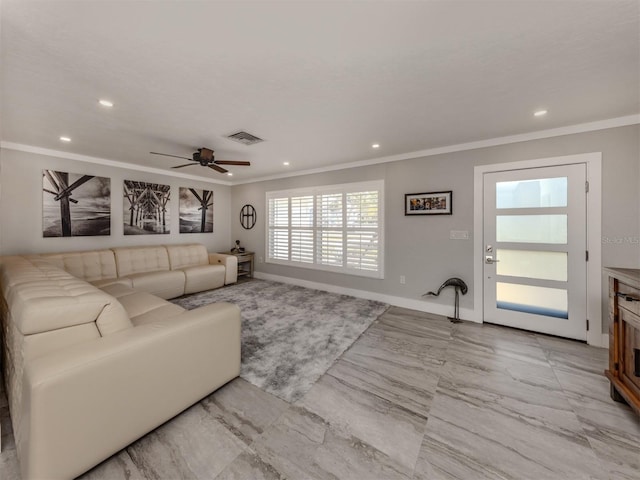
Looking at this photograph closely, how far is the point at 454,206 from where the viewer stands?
3.42 m

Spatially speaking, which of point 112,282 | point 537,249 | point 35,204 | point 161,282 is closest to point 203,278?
point 161,282

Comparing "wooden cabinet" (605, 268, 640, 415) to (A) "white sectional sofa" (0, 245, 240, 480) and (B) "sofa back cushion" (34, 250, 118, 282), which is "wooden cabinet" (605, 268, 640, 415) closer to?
(A) "white sectional sofa" (0, 245, 240, 480)

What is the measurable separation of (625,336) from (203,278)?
17.5 feet

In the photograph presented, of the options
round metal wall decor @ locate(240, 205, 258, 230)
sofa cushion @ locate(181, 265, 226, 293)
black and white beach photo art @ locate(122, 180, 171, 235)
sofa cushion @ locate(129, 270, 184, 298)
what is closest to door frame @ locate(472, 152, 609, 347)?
→ round metal wall decor @ locate(240, 205, 258, 230)

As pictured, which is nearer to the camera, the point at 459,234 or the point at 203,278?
the point at 459,234

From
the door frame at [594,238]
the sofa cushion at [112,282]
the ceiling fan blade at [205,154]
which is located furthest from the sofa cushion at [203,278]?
the door frame at [594,238]

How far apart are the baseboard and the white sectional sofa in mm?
2718

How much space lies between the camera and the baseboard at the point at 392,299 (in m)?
3.38

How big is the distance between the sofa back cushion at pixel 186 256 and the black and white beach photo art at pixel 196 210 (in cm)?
52

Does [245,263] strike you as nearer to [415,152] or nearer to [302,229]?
[302,229]

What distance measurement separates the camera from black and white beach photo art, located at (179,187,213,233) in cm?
536

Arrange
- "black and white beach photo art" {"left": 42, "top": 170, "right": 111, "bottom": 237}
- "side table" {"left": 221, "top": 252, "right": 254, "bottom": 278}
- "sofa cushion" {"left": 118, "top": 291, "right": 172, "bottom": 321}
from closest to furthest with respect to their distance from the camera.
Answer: "sofa cushion" {"left": 118, "top": 291, "right": 172, "bottom": 321}, "black and white beach photo art" {"left": 42, "top": 170, "right": 111, "bottom": 237}, "side table" {"left": 221, "top": 252, "right": 254, "bottom": 278}

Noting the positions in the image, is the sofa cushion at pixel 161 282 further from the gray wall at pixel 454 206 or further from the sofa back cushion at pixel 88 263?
the gray wall at pixel 454 206

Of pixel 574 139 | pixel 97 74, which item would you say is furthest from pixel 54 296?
pixel 574 139
